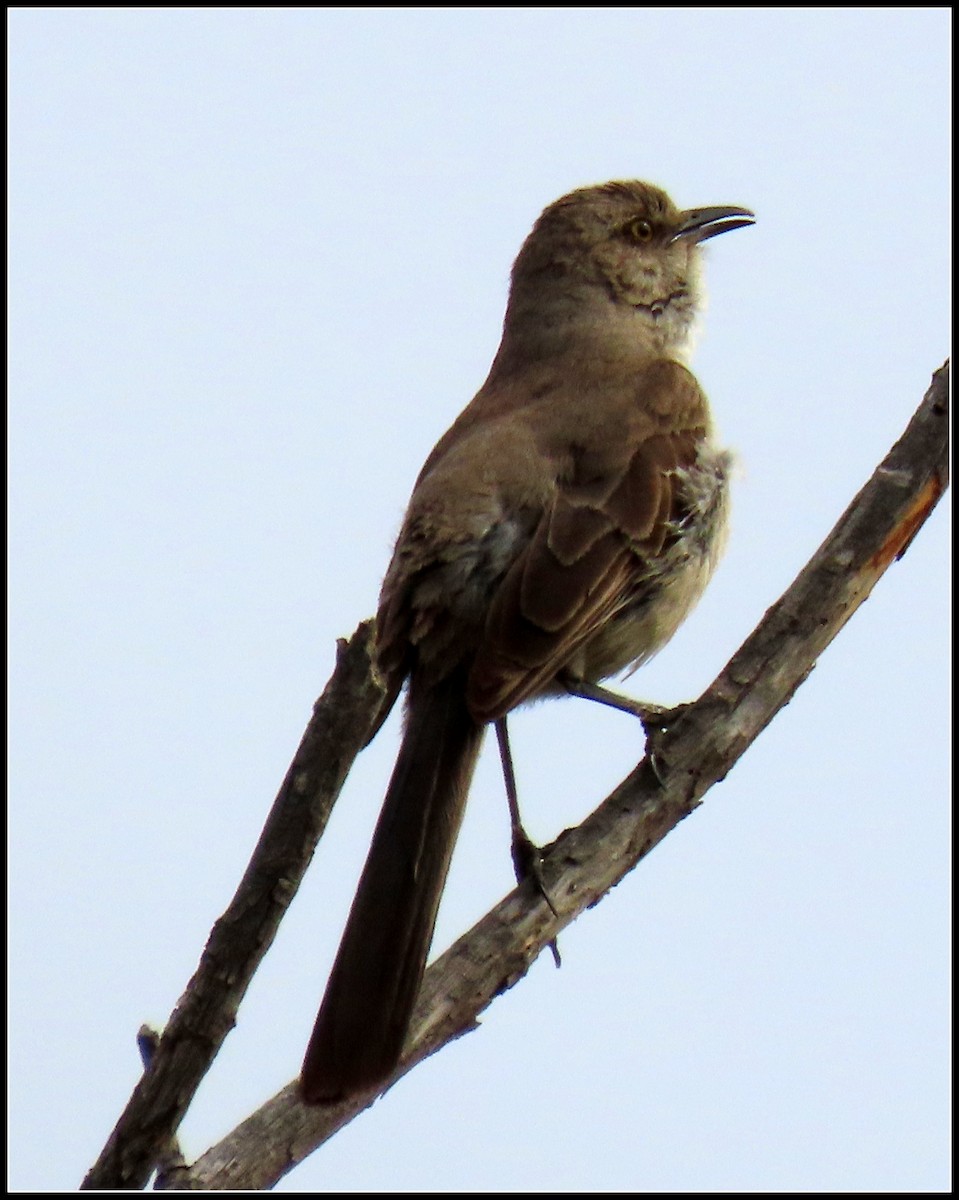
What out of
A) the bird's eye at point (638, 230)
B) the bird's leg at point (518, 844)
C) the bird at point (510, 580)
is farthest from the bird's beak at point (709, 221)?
the bird's leg at point (518, 844)

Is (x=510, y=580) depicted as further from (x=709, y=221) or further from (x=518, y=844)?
(x=709, y=221)

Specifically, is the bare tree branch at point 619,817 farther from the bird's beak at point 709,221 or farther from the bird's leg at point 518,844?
the bird's beak at point 709,221

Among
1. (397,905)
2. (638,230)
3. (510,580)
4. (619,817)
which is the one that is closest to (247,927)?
(397,905)

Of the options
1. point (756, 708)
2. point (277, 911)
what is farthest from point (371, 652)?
point (756, 708)

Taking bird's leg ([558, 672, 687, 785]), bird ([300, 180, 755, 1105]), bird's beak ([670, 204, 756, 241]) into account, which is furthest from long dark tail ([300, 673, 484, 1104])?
bird's beak ([670, 204, 756, 241])

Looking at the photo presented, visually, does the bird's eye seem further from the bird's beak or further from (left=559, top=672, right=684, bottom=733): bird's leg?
(left=559, top=672, right=684, bottom=733): bird's leg

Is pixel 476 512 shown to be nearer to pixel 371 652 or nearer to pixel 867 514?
pixel 371 652

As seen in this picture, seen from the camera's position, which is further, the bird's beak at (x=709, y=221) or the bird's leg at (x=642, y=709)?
the bird's beak at (x=709, y=221)
